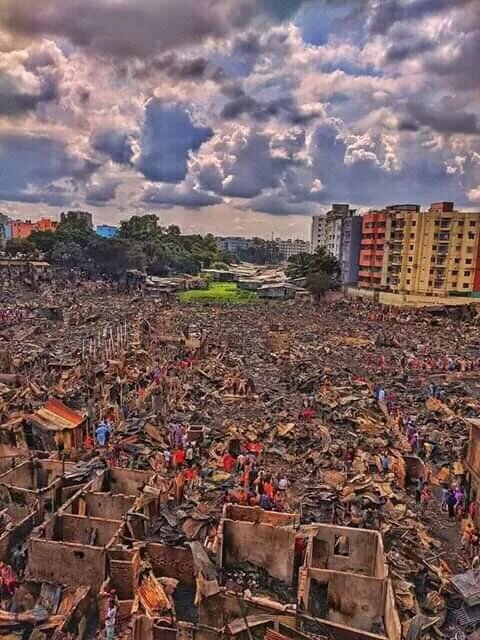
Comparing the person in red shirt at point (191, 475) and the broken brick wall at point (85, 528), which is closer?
the broken brick wall at point (85, 528)

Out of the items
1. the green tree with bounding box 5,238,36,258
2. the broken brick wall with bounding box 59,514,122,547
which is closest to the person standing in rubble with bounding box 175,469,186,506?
the broken brick wall with bounding box 59,514,122,547

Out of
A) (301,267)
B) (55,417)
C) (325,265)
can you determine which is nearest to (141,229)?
(301,267)

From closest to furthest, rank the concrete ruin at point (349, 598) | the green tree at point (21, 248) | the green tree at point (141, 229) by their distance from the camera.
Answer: the concrete ruin at point (349, 598), the green tree at point (21, 248), the green tree at point (141, 229)

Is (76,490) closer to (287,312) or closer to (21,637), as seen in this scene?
(21,637)

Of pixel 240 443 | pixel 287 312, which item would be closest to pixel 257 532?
pixel 240 443

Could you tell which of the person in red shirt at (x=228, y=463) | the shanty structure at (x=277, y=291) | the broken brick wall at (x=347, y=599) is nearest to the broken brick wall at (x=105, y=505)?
the person in red shirt at (x=228, y=463)

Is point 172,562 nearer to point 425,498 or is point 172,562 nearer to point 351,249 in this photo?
point 425,498

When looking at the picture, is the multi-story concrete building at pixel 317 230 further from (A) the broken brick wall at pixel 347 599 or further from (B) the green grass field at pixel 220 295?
(A) the broken brick wall at pixel 347 599
